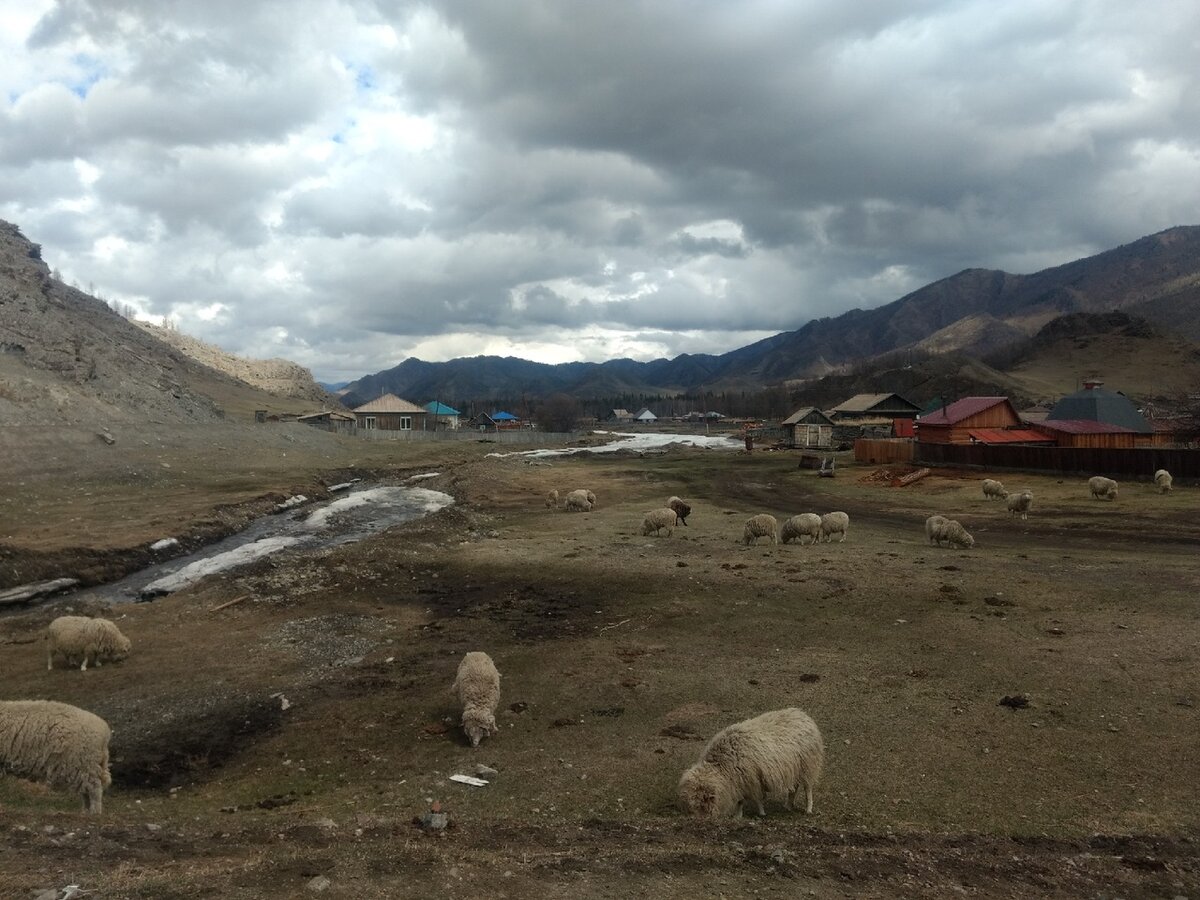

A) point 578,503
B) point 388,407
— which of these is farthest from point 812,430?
point 388,407

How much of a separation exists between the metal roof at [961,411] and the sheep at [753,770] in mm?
54327

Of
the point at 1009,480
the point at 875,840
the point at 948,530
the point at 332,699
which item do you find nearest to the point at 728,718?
the point at 875,840

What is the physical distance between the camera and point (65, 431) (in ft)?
150

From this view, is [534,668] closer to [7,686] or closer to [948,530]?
[7,686]

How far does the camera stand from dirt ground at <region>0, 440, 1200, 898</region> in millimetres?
6805

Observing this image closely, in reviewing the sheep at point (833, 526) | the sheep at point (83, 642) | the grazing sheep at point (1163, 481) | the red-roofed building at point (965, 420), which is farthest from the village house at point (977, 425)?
the sheep at point (83, 642)

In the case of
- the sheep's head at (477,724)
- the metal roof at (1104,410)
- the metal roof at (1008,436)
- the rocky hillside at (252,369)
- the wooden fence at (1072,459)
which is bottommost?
the sheep's head at (477,724)

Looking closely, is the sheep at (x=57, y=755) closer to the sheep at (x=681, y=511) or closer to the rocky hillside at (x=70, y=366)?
the sheep at (x=681, y=511)

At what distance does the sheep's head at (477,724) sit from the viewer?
10.9 m

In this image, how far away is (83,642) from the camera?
48.3ft

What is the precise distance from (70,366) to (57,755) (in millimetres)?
71628

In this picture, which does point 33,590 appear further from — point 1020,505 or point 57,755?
point 1020,505

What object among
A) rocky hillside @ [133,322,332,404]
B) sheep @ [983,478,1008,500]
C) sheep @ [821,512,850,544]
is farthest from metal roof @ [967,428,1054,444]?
rocky hillside @ [133,322,332,404]

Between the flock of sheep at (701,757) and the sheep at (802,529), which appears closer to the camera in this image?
the flock of sheep at (701,757)
